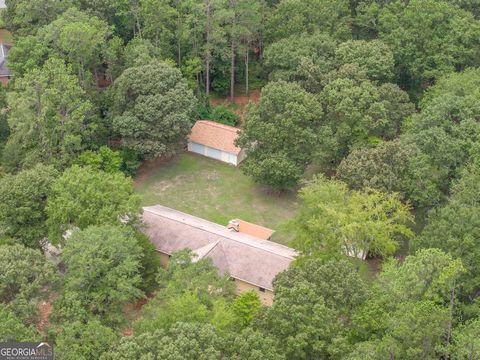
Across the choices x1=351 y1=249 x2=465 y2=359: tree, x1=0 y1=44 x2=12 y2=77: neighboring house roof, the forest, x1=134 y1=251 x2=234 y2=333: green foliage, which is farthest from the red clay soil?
x1=351 y1=249 x2=465 y2=359: tree

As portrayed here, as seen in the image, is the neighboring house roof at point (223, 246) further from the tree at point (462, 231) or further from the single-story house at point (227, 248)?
the tree at point (462, 231)

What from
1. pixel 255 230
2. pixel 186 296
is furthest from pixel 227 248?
pixel 186 296

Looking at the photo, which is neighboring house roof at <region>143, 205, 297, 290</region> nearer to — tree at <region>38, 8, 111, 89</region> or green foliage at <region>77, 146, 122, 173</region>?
green foliage at <region>77, 146, 122, 173</region>

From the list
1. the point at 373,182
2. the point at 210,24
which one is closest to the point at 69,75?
the point at 210,24

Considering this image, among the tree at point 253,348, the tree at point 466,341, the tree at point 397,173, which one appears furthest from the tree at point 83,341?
the tree at point 397,173

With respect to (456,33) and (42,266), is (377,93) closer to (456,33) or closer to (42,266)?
(456,33)
